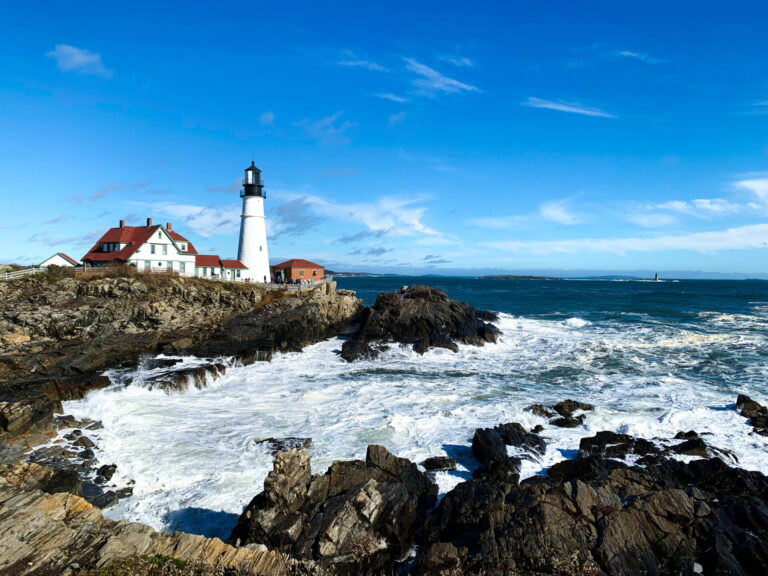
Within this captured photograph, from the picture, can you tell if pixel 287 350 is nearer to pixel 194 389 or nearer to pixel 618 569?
pixel 194 389

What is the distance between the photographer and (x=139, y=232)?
42.2 meters

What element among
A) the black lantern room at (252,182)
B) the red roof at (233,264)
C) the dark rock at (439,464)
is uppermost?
the black lantern room at (252,182)

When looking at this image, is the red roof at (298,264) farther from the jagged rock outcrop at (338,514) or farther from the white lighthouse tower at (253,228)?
the jagged rock outcrop at (338,514)

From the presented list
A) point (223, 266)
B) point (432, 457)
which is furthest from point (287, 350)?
point (223, 266)

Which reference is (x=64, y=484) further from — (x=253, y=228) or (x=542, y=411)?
(x=253, y=228)

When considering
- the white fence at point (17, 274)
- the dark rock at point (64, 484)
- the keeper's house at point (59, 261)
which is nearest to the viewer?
the dark rock at point (64, 484)

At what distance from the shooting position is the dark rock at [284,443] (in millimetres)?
13949

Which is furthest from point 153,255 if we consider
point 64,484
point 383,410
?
point 64,484

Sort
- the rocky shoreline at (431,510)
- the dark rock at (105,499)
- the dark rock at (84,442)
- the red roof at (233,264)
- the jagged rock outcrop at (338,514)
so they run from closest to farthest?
the rocky shoreline at (431,510)
the jagged rock outcrop at (338,514)
the dark rock at (105,499)
the dark rock at (84,442)
the red roof at (233,264)

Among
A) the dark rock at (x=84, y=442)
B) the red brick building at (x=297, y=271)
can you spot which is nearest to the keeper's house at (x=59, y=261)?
the red brick building at (x=297, y=271)

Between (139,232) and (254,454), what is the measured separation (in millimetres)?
35633

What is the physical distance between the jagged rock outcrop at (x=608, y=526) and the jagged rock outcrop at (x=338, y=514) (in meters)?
0.79

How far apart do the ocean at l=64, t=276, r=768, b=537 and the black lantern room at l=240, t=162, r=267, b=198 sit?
70.6 ft

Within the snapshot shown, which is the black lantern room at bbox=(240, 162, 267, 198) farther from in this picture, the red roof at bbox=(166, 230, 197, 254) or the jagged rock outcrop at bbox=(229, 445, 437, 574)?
Answer: the jagged rock outcrop at bbox=(229, 445, 437, 574)
